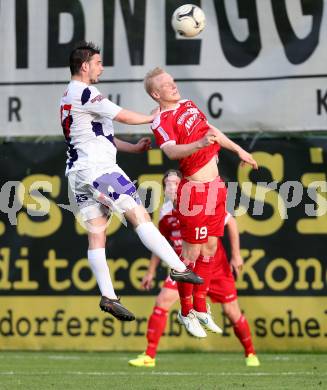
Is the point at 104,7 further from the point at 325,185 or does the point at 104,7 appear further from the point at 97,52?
the point at 97,52

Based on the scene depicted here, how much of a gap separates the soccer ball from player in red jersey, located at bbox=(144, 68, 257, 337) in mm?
755

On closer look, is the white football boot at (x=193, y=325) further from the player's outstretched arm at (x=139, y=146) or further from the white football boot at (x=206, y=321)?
the player's outstretched arm at (x=139, y=146)

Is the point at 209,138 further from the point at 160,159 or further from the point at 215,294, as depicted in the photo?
the point at 160,159

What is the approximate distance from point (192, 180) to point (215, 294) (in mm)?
2135

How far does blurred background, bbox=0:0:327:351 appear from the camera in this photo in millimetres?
12836

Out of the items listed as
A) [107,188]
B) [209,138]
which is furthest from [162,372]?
[209,138]

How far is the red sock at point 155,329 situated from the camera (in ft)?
37.0

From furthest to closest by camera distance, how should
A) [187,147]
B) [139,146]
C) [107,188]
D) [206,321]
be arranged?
[206,321] → [139,146] → [107,188] → [187,147]

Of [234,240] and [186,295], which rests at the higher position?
[234,240]

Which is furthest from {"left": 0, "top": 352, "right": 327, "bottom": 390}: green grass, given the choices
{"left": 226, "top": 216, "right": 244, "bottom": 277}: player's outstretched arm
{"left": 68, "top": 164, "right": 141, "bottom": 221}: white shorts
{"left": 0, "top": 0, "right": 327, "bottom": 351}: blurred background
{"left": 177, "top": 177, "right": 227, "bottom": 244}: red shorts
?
{"left": 68, "top": 164, "right": 141, "bottom": 221}: white shorts

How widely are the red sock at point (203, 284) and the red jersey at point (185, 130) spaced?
0.83 metres

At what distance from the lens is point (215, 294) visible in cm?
1123

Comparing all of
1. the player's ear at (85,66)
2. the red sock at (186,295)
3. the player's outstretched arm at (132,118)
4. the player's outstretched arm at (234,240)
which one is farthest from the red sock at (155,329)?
the player's ear at (85,66)

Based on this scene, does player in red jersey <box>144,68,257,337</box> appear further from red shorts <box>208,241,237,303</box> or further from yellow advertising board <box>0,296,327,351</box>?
yellow advertising board <box>0,296,327,351</box>
